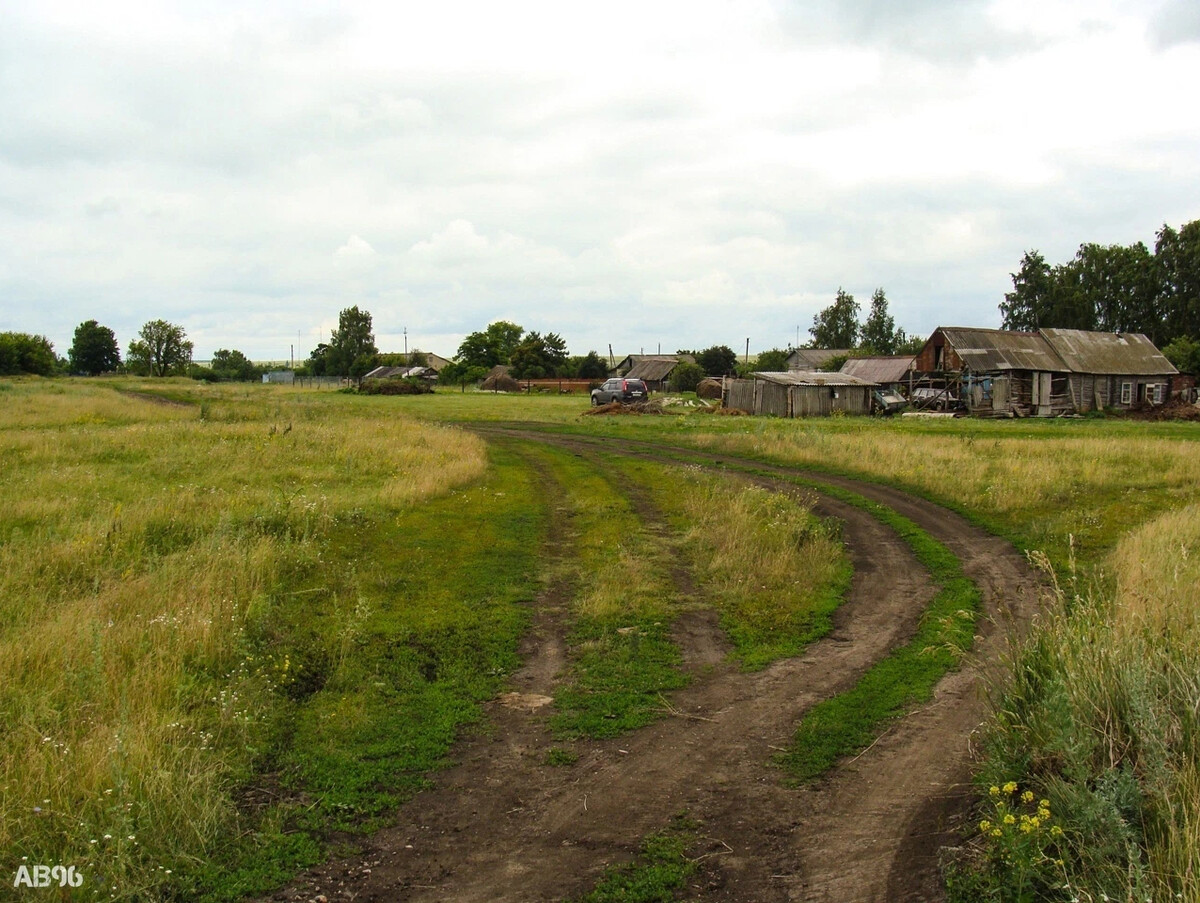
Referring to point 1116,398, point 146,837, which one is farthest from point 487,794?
point 1116,398

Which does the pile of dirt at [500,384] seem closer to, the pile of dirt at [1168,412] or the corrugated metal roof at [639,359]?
the corrugated metal roof at [639,359]

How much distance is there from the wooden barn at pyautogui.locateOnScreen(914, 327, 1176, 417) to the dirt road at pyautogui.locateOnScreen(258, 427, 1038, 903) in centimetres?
4593

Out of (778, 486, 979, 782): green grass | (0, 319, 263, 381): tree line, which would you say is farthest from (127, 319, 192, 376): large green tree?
(778, 486, 979, 782): green grass

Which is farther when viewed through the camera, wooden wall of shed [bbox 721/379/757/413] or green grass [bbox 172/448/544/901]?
wooden wall of shed [bbox 721/379/757/413]

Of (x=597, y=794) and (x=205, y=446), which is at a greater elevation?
(x=205, y=446)

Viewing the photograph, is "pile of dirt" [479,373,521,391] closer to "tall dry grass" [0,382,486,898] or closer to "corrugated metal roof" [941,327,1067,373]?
"corrugated metal roof" [941,327,1067,373]

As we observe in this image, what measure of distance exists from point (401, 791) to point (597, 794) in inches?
59.1

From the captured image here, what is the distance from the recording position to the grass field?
5379mm

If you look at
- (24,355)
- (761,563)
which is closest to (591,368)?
(24,355)

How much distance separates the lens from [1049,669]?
A: 6.47 meters

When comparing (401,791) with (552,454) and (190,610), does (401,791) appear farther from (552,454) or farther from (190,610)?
(552,454)

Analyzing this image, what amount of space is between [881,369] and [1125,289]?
108 feet

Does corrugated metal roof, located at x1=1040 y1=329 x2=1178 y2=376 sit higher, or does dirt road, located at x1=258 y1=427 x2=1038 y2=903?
corrugated metal roof, located at x1=1040 y1=329 x2=1178 y2=376

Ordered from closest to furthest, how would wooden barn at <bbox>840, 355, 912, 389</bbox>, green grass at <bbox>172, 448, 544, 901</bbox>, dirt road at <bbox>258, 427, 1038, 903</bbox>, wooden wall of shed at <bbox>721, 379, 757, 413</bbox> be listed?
dirt road at <bbox>258, 427, 1038, 903</bbox>
green grass at <bbox>172, 448, 544, 901</bbox>
wooden wall of shed at <bbox>721, 379, 757, 413</bbox>
wooden barn at <bbox>840, 355, 912, 389</bbox>
